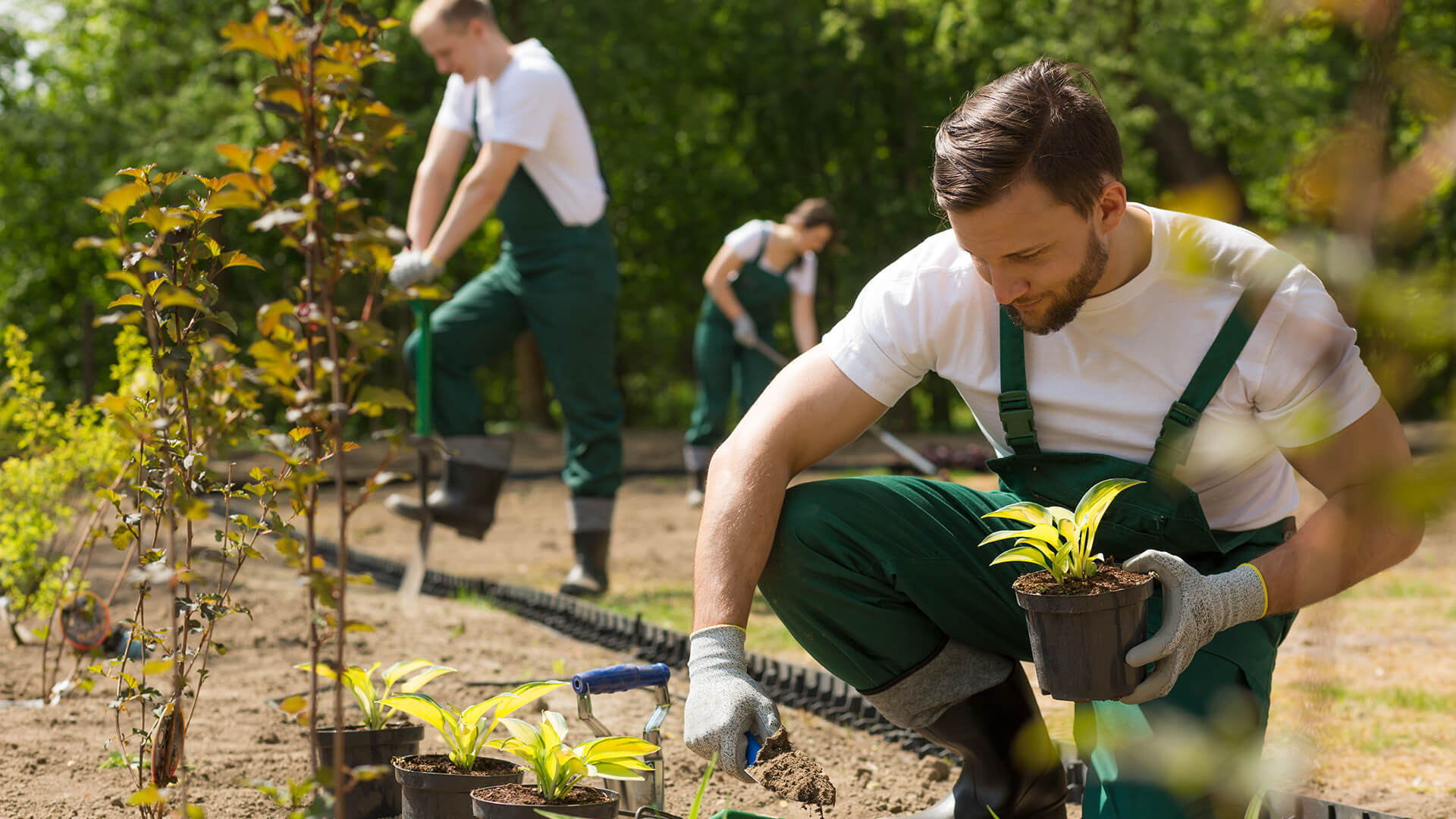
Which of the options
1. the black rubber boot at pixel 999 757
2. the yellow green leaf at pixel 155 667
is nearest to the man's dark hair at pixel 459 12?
the black rubber boot at pixel 999 757

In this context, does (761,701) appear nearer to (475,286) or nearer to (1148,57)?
(475,286)

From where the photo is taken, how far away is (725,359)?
7.84 m

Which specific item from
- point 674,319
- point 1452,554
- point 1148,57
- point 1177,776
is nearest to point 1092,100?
point 1177,776

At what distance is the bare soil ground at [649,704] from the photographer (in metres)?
2.33

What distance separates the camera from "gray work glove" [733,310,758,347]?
7.57 metres

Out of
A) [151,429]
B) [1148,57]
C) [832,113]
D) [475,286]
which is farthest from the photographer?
[832,113]

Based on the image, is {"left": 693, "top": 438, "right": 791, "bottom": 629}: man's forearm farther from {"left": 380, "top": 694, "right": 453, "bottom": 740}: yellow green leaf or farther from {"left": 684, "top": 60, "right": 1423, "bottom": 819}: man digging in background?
{"left": 380, "top": 694, "right": 453, "bottom": 740}: yellow green leaf

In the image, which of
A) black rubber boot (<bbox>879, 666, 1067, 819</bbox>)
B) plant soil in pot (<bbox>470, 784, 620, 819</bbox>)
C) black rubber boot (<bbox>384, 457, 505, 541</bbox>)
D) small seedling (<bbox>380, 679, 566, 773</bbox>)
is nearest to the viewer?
plant soil in pot (<bbox>470, 784, 620, 819</bbox>)

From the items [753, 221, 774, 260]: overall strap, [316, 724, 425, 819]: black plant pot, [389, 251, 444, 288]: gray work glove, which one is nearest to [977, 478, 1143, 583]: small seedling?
[316, 724, 425, 819]: black plant pot

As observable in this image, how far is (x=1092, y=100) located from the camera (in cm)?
211

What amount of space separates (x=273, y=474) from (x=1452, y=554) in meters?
1.73

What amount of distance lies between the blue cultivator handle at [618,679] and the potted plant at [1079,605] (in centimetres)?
60

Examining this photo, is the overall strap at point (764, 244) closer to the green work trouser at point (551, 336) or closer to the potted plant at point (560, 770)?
Answer: the green work trouser at point (551, 336)

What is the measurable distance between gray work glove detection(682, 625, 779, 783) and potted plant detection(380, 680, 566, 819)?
221 mm
